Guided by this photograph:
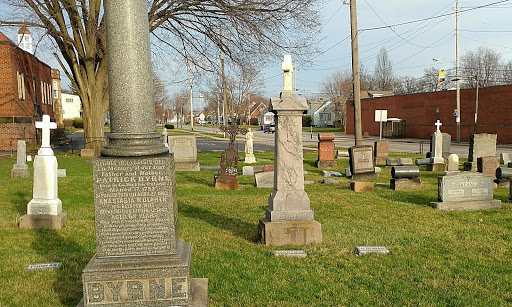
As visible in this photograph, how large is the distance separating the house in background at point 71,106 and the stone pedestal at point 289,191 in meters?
77.0

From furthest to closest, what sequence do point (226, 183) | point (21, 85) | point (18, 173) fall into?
point (21, 85)
point (18, 173)
point (226, 183)

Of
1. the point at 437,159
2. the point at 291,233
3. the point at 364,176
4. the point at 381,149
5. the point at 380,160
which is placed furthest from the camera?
the point at 381,149

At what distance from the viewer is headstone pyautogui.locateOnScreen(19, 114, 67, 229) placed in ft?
24.2

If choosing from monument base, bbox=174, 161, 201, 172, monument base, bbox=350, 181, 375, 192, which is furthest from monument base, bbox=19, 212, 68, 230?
monument base, bbox=174, 161, 201, 172

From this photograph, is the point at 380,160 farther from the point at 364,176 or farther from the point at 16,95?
the point at 16,95

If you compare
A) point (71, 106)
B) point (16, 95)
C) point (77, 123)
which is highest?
point (71, 106)

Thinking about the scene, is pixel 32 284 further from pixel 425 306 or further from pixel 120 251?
pixel 425 306

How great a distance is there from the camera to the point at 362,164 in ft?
49.7

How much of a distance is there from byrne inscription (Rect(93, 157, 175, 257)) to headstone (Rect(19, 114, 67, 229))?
4433mm

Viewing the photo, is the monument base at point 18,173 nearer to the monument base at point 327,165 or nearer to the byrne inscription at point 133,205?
the monument base at point 327,165

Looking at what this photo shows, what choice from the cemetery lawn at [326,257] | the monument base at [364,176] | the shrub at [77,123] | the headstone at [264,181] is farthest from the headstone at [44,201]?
the shrub at [77,123]

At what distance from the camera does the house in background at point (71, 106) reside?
75625 millimetres

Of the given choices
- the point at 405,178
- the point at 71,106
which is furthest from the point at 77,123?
the point at 405,178

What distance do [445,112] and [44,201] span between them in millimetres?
38774
